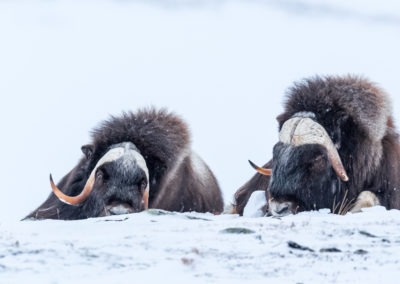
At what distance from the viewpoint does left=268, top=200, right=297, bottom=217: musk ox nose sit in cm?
683

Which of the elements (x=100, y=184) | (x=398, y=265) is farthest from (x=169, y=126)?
(x=398, y=265)

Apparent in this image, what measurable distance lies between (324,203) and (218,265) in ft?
9.58

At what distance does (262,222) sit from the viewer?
5383mm

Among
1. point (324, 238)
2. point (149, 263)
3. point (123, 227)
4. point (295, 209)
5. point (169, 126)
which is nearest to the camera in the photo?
point (149, 263)

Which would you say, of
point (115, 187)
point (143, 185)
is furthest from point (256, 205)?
point (115, 187)

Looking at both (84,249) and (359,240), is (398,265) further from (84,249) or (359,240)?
(84,249)

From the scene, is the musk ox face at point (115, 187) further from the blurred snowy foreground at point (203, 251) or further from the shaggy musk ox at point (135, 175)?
the blurred snowy foreground at point (203, 251)

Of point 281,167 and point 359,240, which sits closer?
point 359,240

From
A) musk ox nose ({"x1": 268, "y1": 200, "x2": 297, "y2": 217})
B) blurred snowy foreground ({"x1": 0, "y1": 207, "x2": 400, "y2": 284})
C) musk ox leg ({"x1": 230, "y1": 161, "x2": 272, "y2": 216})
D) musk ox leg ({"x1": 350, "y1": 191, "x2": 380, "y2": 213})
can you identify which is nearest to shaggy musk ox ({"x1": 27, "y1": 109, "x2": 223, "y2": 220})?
musk ox leg ({"x1": 230, "y1": 161, "x2": 272, "y2": 216})

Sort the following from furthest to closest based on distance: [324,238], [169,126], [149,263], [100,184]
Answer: [169,126]
[100,184]
[324,238]
[149,263]

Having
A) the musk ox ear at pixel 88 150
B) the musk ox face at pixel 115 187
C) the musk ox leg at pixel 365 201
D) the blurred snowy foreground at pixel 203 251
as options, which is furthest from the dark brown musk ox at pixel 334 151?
the blurred snowy foreground at pixel 203 251

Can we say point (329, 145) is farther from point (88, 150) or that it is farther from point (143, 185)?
point (88, 150)

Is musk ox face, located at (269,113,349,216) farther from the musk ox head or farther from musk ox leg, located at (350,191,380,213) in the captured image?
Answer: musk ox leg, located at (350,191,380,213)

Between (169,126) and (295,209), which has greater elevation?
(169,126)
